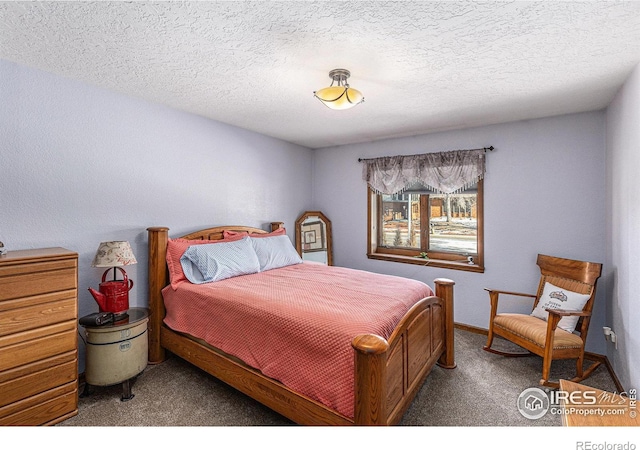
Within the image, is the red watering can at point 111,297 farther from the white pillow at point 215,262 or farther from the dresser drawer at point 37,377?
the white pillow at point 215,262

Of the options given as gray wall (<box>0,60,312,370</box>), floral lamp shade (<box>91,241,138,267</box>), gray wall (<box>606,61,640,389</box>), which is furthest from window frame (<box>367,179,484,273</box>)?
floral lamp shade (<box>91,241,138,267</box>)

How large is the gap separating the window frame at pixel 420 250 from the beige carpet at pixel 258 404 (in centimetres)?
119

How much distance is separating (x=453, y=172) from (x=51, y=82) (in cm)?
389

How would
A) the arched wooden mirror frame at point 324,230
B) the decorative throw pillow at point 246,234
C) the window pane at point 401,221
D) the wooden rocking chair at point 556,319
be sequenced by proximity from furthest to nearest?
the arched wooden mirror frame at point 324,230 → the window pane at point 401,221 → the decorative throw pillow at point 246,234 → the wooden rocking chair at point 556,319

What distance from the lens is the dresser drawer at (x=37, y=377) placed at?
178 cm

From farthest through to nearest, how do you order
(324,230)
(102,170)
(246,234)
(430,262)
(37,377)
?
(324,230) < (430,262) < (246,234) < (102,170) < (37,377)

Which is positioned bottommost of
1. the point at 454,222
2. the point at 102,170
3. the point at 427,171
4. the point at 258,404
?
the point at 258,404

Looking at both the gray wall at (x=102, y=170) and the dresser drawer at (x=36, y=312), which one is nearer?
the dresser drawer at (x=36, y=312)

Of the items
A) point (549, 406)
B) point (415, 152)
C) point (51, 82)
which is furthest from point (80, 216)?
point (549, 406)

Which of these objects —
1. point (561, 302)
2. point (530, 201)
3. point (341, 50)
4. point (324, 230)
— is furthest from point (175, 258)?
point (530, 201)

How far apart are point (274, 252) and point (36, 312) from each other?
202cm

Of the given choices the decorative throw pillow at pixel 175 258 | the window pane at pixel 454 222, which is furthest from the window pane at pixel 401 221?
the decorative throw pillow at pixel 175 258

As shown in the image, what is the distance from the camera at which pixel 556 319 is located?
7.64 ft

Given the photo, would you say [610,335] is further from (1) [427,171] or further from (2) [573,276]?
(1) [427,171]
